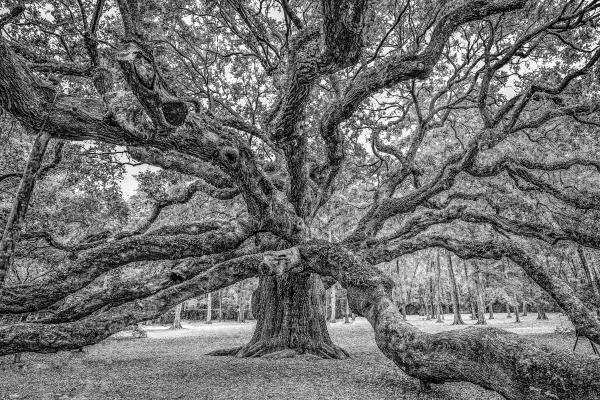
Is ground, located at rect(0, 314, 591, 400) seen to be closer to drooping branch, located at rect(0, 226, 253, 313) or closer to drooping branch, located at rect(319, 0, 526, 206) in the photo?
drooping branch, located at rect(0, 226, 253, 313)

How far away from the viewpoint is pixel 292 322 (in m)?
8.98

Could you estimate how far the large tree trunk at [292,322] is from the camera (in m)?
8.84

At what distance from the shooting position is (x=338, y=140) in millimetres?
7562

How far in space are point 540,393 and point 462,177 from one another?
28.7 feet

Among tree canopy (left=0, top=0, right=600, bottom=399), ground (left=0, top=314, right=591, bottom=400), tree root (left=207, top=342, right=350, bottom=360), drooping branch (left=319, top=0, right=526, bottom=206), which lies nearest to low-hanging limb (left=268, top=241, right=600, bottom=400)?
tree canopy (left=0, top=0, right=600, bottom=399)

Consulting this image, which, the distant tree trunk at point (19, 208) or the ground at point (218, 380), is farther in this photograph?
the distant tree trunk at point (19, 208)

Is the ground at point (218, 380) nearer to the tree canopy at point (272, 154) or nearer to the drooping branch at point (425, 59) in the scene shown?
the tree canopy at point (272, 154)

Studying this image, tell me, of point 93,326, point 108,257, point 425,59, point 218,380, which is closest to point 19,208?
point 108,257

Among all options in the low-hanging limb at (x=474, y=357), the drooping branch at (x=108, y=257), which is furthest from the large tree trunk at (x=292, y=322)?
the low-hanging limb at (x=474, y=357)

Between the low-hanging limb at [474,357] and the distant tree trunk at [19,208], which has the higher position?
the distant tree trunk at [19,208]

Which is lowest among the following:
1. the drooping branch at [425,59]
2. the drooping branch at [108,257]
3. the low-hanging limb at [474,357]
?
the low-hanging limb at [474,357]

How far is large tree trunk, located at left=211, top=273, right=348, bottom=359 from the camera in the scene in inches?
348

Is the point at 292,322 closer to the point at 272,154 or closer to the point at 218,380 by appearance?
the point at 218,380

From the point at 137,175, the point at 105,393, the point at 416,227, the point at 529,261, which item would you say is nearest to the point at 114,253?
the point at 105,393
